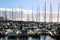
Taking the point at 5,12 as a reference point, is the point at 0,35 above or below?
below

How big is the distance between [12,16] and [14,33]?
35982 millimetres

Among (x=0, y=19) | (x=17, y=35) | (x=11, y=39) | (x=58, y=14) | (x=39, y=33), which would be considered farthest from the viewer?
(x=0, y=19)

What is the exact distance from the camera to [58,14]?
56344 mm

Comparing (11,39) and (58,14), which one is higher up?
(58,14)

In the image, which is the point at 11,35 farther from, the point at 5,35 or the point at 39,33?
the point at 39,33

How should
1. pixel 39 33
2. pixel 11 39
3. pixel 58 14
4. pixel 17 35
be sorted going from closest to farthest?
pixel 11 39, pixel 17 35, pixel 39 33, pixel 58 14

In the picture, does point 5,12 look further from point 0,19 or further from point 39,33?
point 39,33

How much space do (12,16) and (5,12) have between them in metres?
5.80

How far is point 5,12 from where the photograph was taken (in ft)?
269

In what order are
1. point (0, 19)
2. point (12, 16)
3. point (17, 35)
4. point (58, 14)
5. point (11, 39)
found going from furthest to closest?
point (0, 19), point (12, 16), point (58, 14), point (17, 35), point (11, 39)

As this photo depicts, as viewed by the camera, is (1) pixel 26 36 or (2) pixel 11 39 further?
(1) pixel 26 36

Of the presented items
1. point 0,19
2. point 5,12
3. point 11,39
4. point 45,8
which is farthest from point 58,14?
point 0,19

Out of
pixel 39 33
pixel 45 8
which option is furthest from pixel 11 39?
pixel 45 8

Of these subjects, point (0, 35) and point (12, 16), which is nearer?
point (0, 35)
